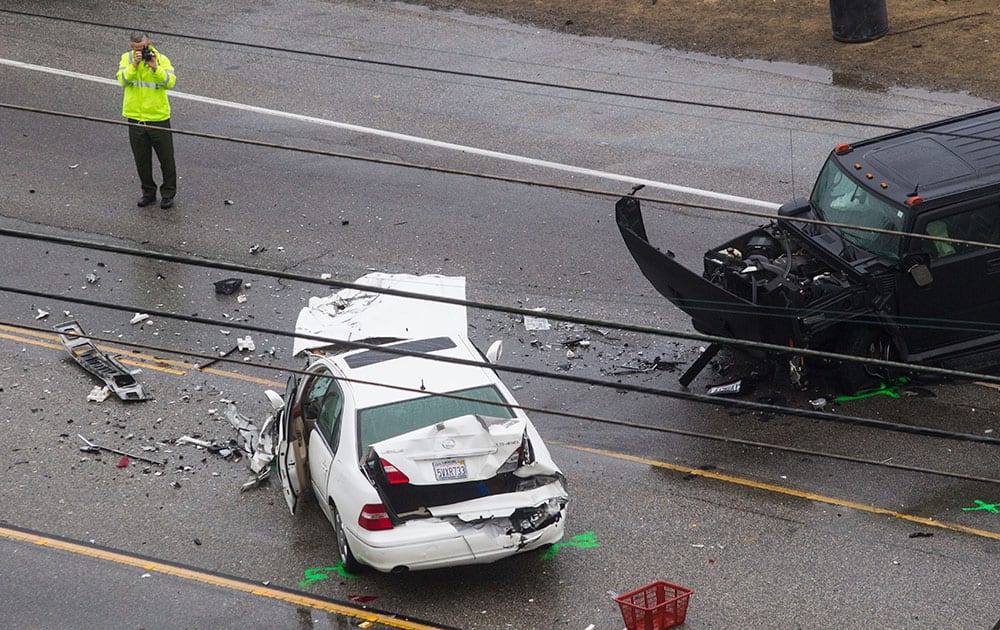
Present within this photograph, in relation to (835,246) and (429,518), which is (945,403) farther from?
(429,518)

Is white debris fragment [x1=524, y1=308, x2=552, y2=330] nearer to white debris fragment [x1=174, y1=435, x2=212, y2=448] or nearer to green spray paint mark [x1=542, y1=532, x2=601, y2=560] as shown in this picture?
green spray paint mark [x1=542, y1=532, x2=601, y2=560]

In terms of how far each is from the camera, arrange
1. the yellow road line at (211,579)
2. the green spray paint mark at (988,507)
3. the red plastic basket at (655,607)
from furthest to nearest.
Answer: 1. the green spray paint mark at (988,507)
2. the yellow road line at (211,579)
3. the red plastic basket at (655,607)

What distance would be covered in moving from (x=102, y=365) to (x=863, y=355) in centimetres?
745

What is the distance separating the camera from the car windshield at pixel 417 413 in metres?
9.70

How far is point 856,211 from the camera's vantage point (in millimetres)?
11898

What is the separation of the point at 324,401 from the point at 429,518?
1.78m

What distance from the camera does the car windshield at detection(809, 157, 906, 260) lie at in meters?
11.4

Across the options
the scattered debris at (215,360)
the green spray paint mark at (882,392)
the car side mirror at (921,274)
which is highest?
the car side mirror at (921,274)

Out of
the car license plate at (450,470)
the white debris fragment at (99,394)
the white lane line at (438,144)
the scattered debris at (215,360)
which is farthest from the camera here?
the white lane line at (438,144)

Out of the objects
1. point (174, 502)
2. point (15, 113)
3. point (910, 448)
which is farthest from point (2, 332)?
point (910, 448)

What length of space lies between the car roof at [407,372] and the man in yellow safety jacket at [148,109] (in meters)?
5.39

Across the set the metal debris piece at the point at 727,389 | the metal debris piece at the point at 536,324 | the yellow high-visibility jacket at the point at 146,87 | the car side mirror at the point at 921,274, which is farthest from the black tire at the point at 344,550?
the yellow high-visibility jacket at the point at 146,87

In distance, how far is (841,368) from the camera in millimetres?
11797

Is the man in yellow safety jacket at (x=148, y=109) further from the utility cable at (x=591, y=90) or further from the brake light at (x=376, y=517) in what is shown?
the brake light at (x=376, y=517)
